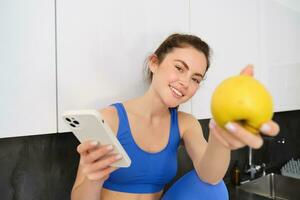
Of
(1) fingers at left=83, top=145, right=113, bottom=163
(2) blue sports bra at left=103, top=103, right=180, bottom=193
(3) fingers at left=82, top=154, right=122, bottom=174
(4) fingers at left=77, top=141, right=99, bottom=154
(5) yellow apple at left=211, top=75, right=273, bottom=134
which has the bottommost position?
(2) blue sports bra at left=103, top=103, right=180, bottom=193

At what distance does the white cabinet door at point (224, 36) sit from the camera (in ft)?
3.27

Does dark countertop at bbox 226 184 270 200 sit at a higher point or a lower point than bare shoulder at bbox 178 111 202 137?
lower

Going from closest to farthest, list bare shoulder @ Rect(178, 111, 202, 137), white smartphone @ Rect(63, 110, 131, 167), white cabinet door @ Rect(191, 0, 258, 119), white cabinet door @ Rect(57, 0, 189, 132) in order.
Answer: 1. white smartphone @ Rect(63, 110, 131, 167)
2. white cabinet door @ Rect(57, 0, 189, 132)
3. bare shoulder @ Rect(178, 111, 202, 137)
4. white cabinet door @ Rect(191, 0, 258, 119)

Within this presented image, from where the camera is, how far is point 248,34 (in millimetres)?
1177

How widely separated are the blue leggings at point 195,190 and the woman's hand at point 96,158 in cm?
31

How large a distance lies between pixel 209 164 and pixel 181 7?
54 cm

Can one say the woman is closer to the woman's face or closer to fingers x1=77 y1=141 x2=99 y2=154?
the woman's face

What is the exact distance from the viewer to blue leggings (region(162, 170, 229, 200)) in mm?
770

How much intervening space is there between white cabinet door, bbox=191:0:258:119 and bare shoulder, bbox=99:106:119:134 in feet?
1.15

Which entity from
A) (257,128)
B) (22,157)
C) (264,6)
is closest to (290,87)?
(264,6)

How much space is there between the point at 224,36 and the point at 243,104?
0.75m

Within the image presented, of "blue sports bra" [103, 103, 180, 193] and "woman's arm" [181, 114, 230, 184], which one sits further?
"blue sports bra" [103, 103, 180, 193]

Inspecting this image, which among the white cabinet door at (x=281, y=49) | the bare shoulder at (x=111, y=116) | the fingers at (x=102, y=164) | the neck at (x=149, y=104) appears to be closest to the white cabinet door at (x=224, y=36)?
the white cabinet door at (x=281, y=49)

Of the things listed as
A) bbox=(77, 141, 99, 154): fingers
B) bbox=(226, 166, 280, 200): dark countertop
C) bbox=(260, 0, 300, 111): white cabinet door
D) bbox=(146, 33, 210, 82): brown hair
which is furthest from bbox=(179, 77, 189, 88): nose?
bbox=(226, 166, 280, 200): dark countertop
